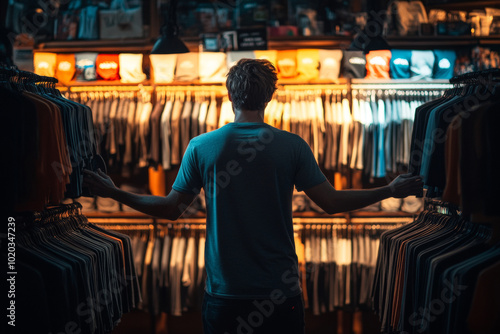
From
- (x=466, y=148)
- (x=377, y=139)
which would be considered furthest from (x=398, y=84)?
(x=466, y=148)

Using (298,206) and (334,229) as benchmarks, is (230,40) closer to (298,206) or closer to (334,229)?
(298,206)

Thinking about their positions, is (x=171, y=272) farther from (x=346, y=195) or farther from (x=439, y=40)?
(x=439, y=40)

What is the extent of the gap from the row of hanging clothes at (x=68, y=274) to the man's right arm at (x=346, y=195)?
1230 mm

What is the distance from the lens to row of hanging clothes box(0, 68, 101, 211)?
2.31 m

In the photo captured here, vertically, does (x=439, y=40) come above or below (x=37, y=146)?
above

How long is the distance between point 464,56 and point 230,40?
2.29m

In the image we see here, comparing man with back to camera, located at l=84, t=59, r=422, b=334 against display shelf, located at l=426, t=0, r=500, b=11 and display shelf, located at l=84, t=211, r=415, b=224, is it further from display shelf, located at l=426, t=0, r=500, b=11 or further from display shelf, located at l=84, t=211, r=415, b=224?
display shelf, located at l=426, t=0, r=500, b=11

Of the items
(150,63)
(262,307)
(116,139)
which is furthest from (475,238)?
(150,63)

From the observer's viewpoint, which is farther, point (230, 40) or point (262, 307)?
point (230, 40)

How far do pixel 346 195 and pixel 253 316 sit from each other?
0.67 m

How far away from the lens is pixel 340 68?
5242 mm

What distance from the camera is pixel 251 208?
2.23 meters

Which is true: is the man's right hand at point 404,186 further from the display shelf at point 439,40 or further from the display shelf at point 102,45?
the display shelf at point 102,45

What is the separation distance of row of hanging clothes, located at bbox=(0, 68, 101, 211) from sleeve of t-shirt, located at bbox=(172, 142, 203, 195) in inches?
24.7
